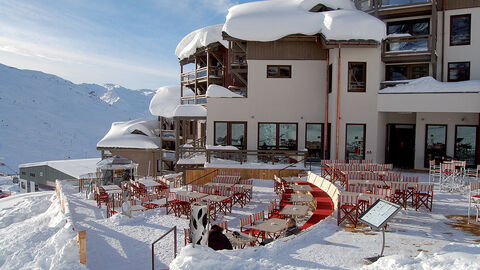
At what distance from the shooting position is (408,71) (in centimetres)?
1870

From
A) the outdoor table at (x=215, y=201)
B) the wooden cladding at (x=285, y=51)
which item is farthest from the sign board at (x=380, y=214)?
the wooden cladding at (x=285, y=51)

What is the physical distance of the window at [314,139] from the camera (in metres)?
18.9

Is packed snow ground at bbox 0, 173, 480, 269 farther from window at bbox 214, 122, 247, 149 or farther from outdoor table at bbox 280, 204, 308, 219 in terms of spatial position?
window at bbox 214, 122, 247, 149

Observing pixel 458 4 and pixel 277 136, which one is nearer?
pixel 458 4

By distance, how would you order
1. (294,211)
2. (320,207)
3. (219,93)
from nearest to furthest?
(294,211), (320,207), (219,93)

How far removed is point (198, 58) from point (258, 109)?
48.6 ft

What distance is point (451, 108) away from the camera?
1616 centimetres

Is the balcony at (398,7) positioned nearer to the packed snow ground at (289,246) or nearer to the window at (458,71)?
the window at (458,71)

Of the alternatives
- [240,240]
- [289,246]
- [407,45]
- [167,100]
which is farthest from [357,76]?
[167,100]

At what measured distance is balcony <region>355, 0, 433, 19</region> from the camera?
57.9ft

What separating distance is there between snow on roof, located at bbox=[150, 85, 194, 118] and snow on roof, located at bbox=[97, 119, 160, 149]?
205 centimetres

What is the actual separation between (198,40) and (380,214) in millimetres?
26668

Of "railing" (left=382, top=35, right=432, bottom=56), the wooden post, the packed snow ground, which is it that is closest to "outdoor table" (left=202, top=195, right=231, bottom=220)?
the packed snow ground

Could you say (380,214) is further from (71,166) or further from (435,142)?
(71,166)
